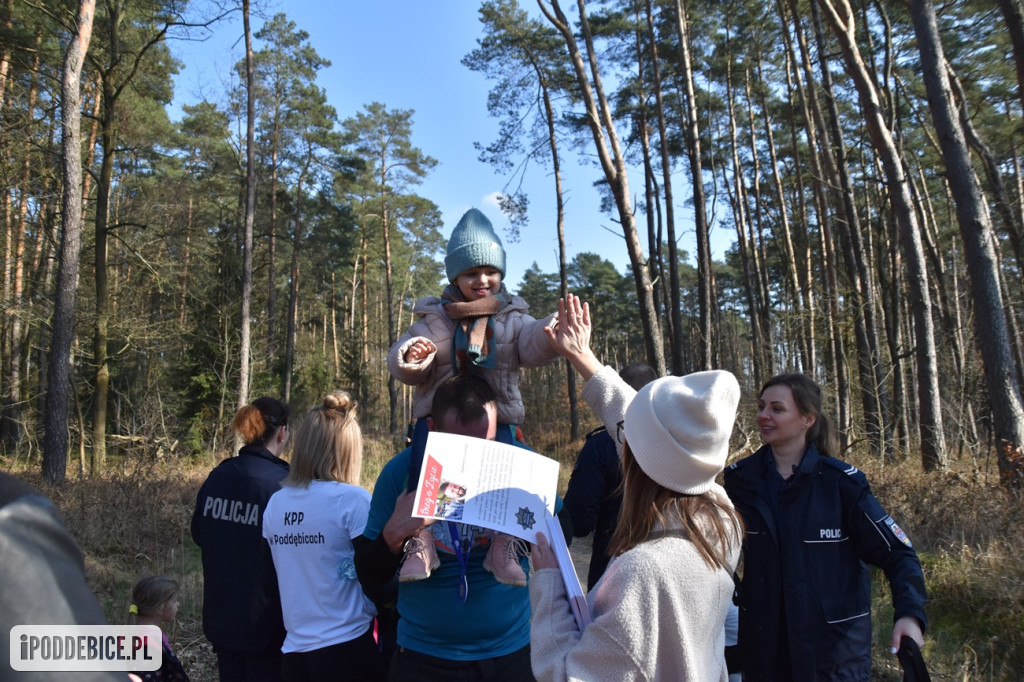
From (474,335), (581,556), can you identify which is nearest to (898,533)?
(474,335)

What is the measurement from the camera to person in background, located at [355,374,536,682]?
7.45 ft

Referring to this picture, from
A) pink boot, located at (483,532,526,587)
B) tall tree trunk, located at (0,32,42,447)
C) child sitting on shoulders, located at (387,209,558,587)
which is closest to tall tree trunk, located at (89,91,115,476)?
tall tree trunk, located at (0,32,42,447)

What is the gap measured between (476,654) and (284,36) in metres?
28.3

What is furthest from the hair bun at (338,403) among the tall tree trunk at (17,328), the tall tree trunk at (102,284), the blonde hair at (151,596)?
the tall tree trunk at (17,328)

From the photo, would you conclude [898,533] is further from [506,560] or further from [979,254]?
[979,254]

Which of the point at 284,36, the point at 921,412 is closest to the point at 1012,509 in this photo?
the point at 921,412

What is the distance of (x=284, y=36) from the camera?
25.8 metres

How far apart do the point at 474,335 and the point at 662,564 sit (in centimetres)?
120

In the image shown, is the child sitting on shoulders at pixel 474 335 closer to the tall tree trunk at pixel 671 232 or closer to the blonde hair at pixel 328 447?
the blonde hair at pixel 328 447

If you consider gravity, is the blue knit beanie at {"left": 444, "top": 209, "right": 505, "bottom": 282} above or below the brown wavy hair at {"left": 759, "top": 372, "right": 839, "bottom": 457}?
above

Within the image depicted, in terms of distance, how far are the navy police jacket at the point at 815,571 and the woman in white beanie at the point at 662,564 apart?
100 cm

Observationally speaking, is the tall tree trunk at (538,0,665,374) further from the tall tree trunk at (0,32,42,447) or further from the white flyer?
the tall tree trunk at (0,32,42,447)

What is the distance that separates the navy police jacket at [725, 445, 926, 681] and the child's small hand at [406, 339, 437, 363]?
60.1 inches

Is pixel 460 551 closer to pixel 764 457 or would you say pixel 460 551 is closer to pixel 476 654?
pixel 476 654
